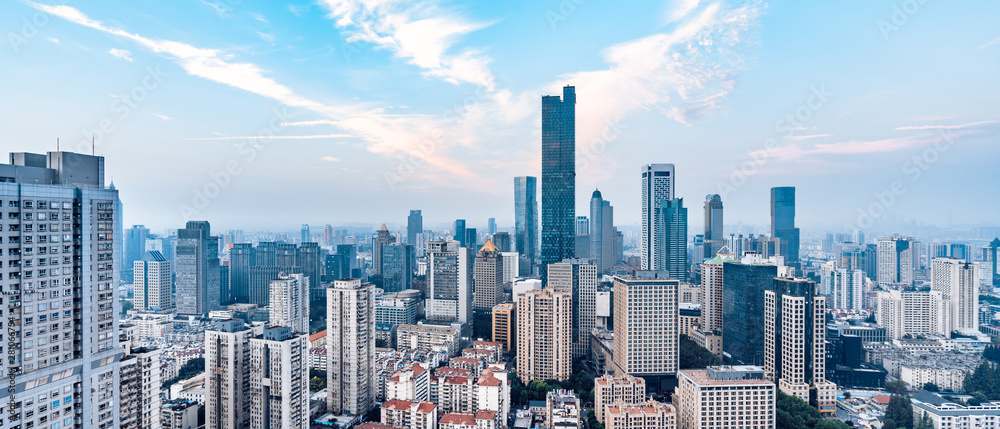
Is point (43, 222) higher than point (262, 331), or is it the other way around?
point (43, 222)

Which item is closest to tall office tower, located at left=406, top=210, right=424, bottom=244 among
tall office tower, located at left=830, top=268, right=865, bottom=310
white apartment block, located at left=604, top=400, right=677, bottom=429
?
tall office tower, located at left=830, top=268, right=865, bottom=310

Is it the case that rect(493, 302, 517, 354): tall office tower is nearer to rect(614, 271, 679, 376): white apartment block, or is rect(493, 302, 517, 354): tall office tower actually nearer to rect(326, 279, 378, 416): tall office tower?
rect(614, 271, 679, 376): white apartment block

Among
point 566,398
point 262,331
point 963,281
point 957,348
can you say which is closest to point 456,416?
point 566,398

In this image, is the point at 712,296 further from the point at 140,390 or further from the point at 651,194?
the point at 140,390

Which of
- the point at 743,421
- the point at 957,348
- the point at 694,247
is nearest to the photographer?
the point at 743,421

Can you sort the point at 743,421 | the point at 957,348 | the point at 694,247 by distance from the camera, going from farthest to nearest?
the point at 694,247 → the point at 957,348 → the point at 743,421

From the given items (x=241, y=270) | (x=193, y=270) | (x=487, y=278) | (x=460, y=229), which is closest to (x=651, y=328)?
(x=487, y=278)

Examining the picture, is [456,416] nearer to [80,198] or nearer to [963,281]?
[80,198]
